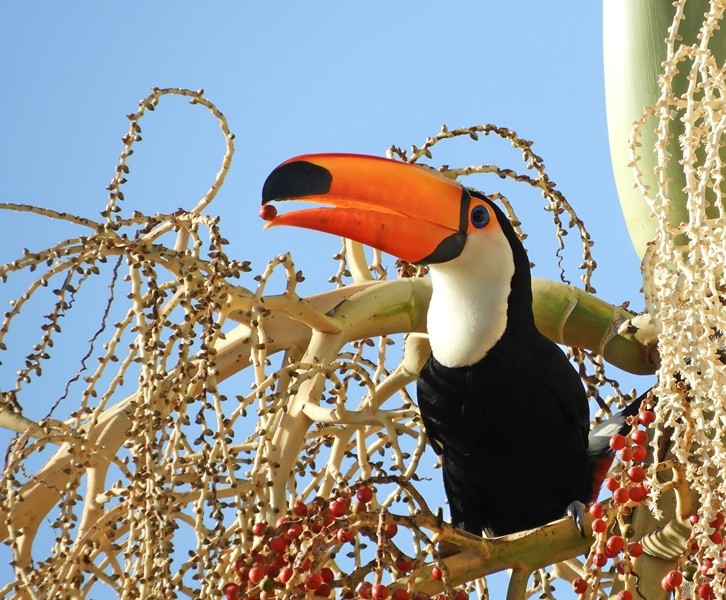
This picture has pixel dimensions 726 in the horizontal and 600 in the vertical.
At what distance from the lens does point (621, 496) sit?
1.55 meters

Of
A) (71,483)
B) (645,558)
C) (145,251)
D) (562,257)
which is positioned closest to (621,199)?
(562,257)

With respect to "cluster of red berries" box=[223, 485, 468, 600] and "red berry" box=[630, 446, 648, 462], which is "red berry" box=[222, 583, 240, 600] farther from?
"red berry" box=[630, 446, 648, 462]

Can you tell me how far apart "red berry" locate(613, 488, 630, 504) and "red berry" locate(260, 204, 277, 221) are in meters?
0.96

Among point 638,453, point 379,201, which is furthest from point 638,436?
point 379,201

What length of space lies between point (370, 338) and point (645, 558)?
0.78 metres

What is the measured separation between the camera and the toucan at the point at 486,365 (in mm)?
2633

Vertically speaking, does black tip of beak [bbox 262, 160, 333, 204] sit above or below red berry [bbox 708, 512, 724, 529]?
above

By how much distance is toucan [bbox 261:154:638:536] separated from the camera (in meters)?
2.63

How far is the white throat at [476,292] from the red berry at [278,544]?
1.16 meters

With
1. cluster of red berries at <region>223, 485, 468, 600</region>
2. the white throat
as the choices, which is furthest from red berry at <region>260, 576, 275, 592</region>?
the white throat

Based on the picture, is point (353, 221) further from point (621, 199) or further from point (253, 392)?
point (621, 199)

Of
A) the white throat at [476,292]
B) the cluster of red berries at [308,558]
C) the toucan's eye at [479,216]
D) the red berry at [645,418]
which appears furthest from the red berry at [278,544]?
the toucan's eye at [479,216]

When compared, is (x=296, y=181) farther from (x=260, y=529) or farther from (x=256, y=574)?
(x=256, y=574)

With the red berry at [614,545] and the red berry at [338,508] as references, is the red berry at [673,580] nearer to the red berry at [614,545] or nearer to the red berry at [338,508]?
the red berry at [614,545]
